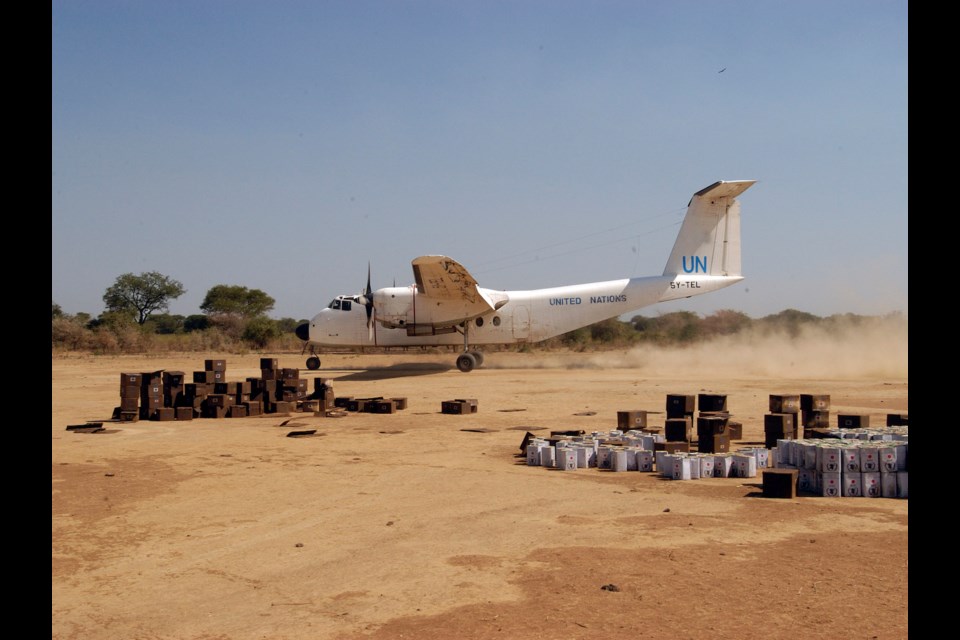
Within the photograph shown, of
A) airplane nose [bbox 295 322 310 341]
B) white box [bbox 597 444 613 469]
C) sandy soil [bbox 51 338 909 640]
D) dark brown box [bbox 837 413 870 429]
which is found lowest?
sandy soil [bbox 51 338 909 640]

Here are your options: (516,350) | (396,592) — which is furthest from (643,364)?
(396,592)

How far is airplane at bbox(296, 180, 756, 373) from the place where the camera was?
Result: 30.4 meters

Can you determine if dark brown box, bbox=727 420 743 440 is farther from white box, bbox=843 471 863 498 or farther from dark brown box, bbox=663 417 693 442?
white box, bbox=843 471 863 498

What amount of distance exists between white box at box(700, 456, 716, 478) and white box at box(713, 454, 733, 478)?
43mm

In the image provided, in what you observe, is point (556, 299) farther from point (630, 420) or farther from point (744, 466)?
point (744, 466)

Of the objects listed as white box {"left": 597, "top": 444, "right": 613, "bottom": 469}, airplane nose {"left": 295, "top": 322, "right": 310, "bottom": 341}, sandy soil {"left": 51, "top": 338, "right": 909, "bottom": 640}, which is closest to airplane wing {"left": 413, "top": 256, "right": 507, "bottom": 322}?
airplane nose {"left": 295, "top": 322, "right": 310, "bottom": 341}

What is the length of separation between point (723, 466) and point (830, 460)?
1.73m

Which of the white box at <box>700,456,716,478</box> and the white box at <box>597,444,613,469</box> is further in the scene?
the white box at <box>597,444,613,469</box>

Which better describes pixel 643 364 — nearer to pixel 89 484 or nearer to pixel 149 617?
pixel 89 484

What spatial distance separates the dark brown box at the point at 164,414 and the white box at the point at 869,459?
607 inches

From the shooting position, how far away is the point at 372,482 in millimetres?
10688

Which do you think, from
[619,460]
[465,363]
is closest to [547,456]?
[619,460]

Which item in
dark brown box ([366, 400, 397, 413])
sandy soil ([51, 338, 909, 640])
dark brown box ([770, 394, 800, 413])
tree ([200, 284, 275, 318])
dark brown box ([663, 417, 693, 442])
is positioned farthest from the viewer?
tree ([200, 284, 275, 318])

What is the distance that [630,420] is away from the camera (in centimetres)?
1435
